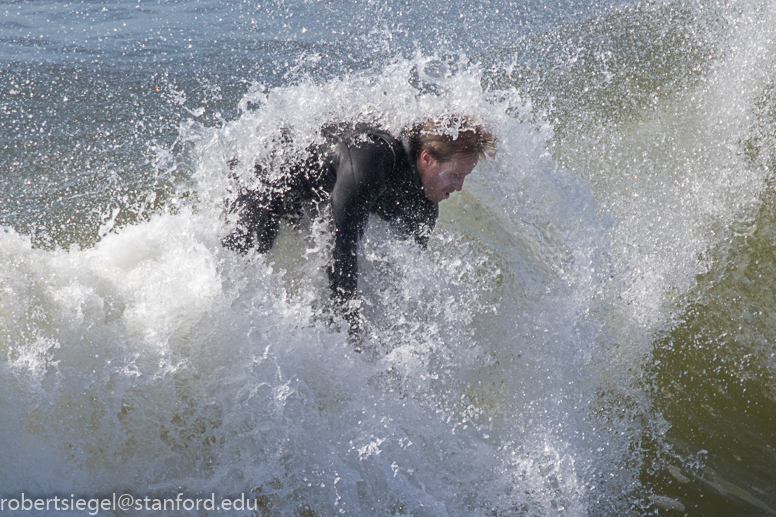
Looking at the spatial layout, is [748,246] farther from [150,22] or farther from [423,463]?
[150,22]

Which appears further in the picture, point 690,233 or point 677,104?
point 677,104

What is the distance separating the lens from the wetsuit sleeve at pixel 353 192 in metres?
2.17

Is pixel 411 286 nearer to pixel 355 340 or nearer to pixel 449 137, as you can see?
pixel 355 340

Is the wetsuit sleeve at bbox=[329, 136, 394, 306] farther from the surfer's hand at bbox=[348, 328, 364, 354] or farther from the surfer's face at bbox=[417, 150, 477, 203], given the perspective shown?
the surfer's hand at bbox=[348, 328, 364, 354]

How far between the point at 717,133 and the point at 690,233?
2.55ft

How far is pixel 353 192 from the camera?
2.17m

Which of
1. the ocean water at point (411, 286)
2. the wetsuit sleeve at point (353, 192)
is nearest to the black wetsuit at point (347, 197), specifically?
the wetsuit sleeve at point (353, 192)

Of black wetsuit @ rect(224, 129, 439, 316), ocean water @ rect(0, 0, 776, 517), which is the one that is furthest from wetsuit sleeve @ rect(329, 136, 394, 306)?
ocean water @ rect(0, 0, 776, 517)

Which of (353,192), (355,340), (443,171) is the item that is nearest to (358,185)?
(353,192)

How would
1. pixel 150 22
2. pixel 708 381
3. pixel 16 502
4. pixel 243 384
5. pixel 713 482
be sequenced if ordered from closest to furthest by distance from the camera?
1. pixel 16 502
2. pixel 243 384
3. pixel 713 482
4. pixel 708 381
5. pixel 150 22

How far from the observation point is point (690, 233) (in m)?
3.32

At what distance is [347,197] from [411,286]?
791 mm

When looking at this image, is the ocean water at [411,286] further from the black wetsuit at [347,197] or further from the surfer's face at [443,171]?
the surfer's face at [443,171]

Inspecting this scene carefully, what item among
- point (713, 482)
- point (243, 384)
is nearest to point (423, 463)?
point (243, 384)
